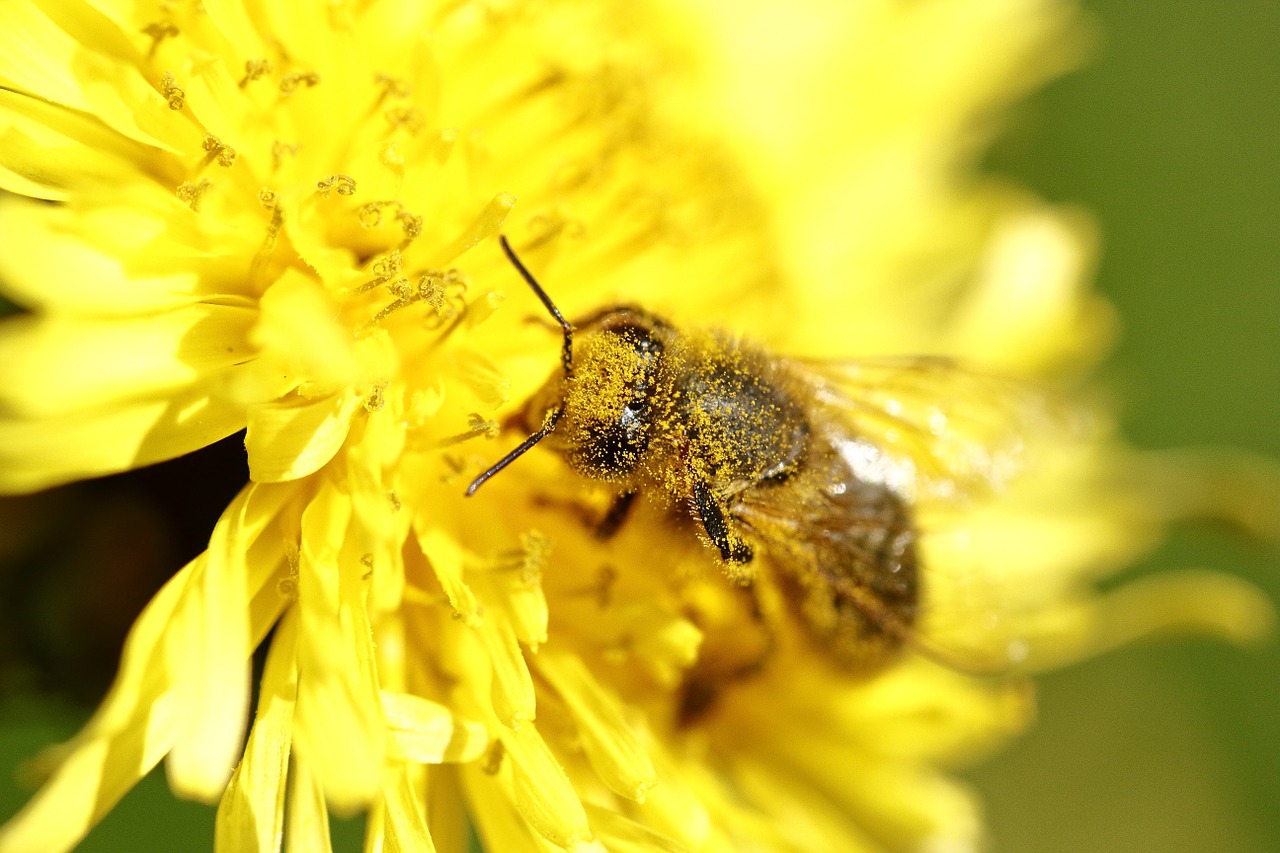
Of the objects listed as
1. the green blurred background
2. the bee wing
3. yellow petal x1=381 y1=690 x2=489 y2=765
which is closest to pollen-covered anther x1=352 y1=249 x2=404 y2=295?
yellow petal x1=381 y1=690 x2=489 y2=765

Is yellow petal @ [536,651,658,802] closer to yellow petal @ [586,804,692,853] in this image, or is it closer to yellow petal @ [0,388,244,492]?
yellow petal @ [586,804,692,853]

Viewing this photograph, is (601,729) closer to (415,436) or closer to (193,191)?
(415,436)

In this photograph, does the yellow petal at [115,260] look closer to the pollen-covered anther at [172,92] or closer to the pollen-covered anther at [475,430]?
the pollen-covered anther at [172,92]

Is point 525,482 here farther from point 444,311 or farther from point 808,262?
point 808,262

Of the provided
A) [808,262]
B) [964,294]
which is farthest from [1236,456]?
[808,262]

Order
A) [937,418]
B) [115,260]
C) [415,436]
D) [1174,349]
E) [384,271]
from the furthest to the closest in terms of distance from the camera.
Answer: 1. [1174,349]
2. [937,418]
3. [415,436]
4. [384,271]
5. [115,260]

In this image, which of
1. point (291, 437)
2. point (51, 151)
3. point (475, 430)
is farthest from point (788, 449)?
point (51, 151)
